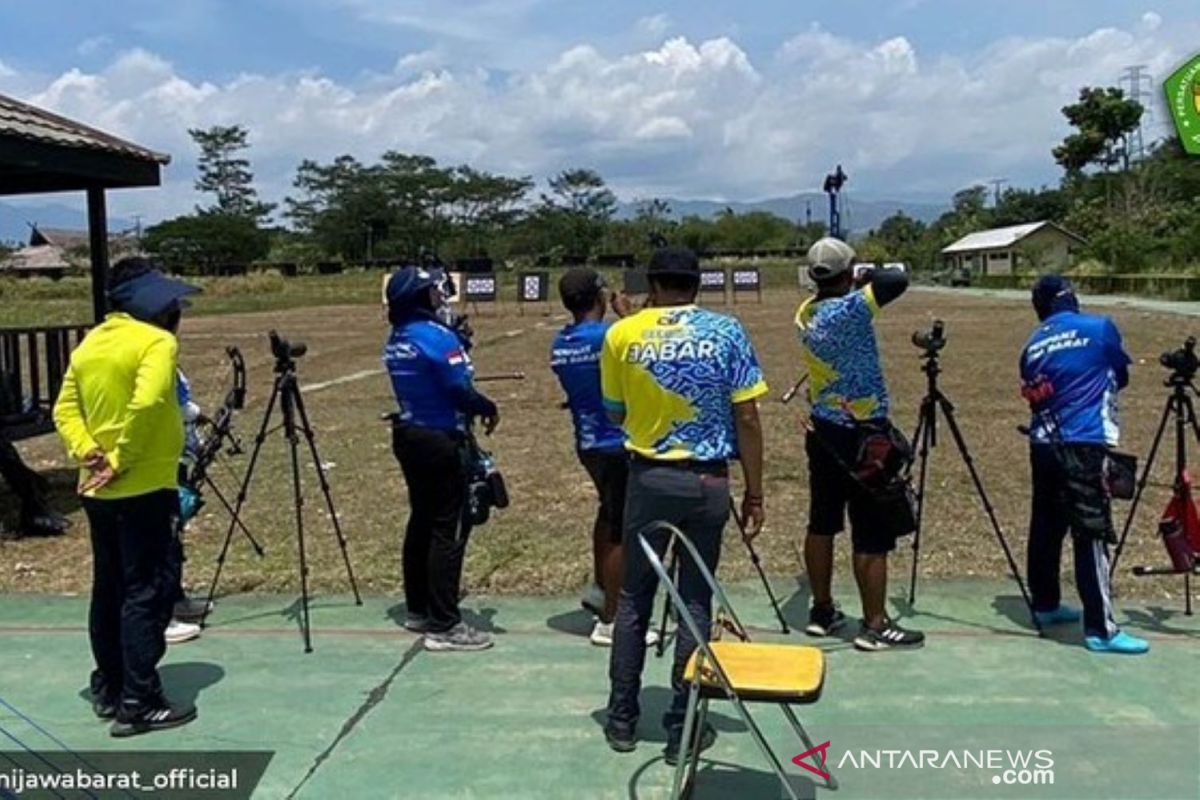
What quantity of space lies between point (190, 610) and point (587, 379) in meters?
2.36

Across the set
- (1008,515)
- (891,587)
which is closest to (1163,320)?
(1008,515)

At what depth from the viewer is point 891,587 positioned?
5973mm

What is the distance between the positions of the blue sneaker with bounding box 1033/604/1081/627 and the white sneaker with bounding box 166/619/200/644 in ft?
12.6

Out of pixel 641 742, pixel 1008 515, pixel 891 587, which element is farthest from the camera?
pixel 1008 515

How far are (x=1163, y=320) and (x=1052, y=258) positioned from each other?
45.1 m

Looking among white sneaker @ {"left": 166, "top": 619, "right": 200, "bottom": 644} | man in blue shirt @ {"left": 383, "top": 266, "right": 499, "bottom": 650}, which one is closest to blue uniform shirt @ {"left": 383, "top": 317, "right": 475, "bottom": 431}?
man in blue shirt @ {"left": 383, "top": 266, "right": 499, "bottom": 650}

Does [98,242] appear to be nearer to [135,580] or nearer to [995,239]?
[135,580]

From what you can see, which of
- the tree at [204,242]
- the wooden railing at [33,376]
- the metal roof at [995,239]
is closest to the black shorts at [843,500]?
the wooden railing at [33,376]

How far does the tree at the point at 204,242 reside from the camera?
3236 inches

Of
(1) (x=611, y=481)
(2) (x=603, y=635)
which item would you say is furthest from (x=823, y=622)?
(1) (x=611, y=481)

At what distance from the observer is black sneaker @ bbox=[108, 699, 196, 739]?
4137 millimetres

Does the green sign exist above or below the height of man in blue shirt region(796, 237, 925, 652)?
above

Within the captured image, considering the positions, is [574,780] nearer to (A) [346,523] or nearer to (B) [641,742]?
(B) [641,742]

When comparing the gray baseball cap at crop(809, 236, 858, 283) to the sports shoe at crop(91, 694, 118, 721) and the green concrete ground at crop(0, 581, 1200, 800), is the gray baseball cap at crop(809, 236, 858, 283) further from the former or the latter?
the sports shoe at crop(91, 694, 118, 721)
